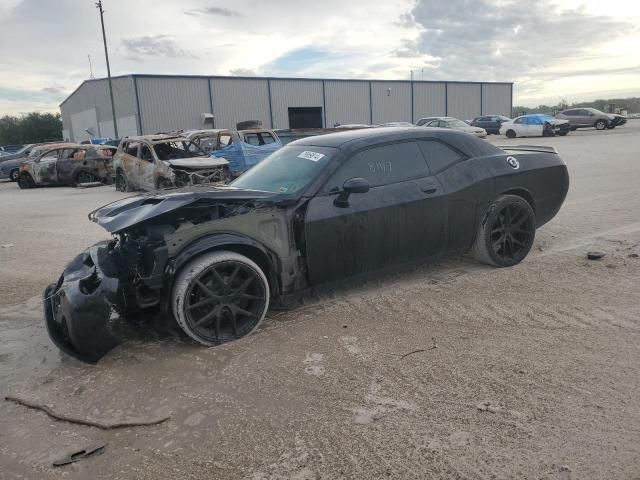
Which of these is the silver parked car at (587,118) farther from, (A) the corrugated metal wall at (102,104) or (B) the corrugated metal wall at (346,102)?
(A) the corrugated metal wall at (102,104)

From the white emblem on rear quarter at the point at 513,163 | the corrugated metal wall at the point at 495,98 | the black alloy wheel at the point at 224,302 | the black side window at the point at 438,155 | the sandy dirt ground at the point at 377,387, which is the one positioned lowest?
the sandy dirt ground at the point at 377,387

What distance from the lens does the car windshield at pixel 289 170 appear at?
4461 millimetres

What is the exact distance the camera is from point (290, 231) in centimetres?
423

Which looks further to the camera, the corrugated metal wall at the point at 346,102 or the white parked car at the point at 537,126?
the corrugated metal wall at the point at 346,102

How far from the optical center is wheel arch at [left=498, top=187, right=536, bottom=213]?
5.43m

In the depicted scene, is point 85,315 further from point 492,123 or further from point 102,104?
point 102,104

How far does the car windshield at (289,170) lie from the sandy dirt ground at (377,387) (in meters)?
1.15

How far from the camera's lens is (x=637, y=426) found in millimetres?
2689

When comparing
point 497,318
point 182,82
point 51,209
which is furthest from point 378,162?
point 182,82

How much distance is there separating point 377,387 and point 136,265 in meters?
2.03

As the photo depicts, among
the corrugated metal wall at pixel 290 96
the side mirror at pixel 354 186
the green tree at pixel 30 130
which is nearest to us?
the side mirror at pixel 354 186

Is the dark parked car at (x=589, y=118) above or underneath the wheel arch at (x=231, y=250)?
above

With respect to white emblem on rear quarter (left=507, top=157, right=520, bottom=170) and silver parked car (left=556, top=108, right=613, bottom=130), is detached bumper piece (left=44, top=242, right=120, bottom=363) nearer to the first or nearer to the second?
white emblem on rear quarter (left=507, top=157, right=520, bottom=170)

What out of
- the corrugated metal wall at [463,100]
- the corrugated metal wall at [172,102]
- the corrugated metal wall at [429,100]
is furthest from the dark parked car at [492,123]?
the corrugated metal wall at [172,102]
